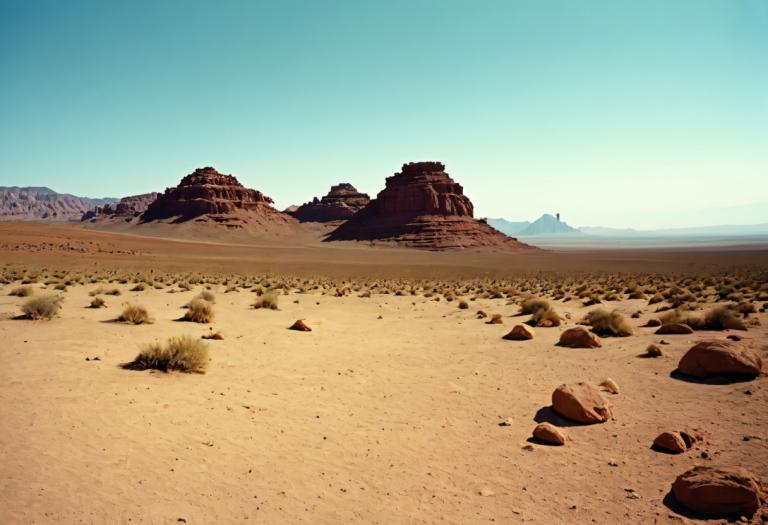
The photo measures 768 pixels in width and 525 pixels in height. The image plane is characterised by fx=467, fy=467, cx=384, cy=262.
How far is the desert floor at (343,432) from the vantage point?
5.11 meters

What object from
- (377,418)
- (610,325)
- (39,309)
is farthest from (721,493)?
(39,309)

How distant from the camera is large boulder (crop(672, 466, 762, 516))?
4855 millimetres

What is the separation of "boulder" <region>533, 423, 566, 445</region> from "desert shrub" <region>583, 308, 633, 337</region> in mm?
8388

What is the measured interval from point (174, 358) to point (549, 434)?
7.41 meters

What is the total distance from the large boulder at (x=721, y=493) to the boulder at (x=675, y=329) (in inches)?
387

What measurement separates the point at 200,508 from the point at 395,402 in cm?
444

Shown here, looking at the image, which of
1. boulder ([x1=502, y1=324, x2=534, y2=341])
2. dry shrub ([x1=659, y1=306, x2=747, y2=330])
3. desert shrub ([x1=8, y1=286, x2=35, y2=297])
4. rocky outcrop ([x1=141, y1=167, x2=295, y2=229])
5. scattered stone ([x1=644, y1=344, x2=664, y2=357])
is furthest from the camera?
rocky outcrop ([x1=141, y1=167, x2=295, y2=229])

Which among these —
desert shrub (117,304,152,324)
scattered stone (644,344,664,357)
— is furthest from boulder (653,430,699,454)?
desert shrub (117,304,152,324)

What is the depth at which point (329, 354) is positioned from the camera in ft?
40.9

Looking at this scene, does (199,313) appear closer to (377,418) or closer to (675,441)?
(377,418)

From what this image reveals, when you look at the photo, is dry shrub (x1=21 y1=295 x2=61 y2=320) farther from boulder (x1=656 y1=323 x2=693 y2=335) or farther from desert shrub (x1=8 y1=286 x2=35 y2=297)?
boulder (x1=656 y1=323 x2=693 y2=335)

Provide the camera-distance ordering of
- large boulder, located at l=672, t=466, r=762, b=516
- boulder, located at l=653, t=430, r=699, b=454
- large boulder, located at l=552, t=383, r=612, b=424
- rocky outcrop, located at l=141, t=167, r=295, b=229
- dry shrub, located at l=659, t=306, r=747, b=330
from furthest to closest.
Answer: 1. rocky outcrop, located at l=141, t=167, r=295, b=229
2. dry shrub, located at l=659, t=306, r=747, b=330
3. large boulder, located at l=552, t=383, r=612, b=424
4. boulder, located at l=653, t=430, r=699, b=454
5. large boulder, located at l=672, t=466, r=762, b=516

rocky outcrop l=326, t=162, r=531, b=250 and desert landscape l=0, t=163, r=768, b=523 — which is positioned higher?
rocky outcrop l=326, t=162, r=531, b=250

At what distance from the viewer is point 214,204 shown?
151500mm
